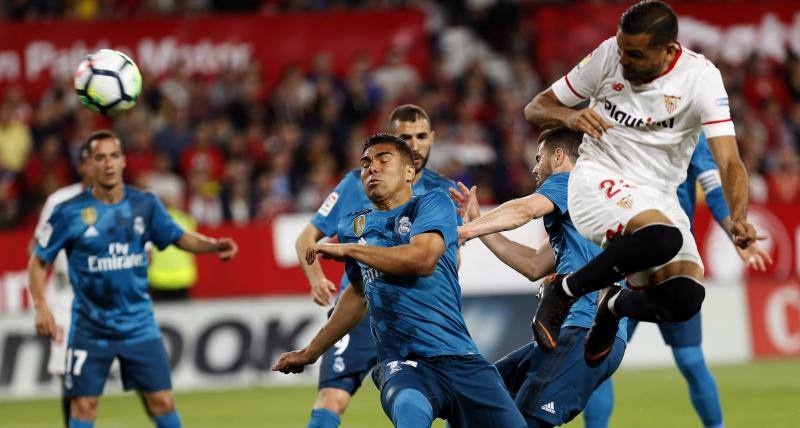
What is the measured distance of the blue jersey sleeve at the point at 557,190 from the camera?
6.77 meters

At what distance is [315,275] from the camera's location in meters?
7.98

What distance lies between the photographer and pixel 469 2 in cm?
2019

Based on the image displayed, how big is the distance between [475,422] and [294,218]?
850 cm

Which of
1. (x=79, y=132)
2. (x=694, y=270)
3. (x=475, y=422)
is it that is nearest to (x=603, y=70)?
(x=694, y=270)

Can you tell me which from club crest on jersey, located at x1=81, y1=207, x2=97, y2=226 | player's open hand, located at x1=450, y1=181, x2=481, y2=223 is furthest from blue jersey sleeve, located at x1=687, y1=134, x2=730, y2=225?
club crest on jersey, located at x1=81, y1=207, x2=97, y2=226

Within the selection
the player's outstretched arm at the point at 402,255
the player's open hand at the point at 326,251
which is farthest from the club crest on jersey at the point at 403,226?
the player's open hand at the point at 326,251

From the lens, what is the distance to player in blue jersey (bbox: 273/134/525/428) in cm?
609

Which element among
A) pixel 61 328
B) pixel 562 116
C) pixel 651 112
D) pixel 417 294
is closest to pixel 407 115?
pixel 562 116

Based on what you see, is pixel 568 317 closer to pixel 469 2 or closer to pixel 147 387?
pixel 147 387

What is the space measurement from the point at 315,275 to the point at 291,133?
9.16 meters

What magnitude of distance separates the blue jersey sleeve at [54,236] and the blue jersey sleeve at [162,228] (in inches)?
21.7

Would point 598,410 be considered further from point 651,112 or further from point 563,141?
point 651,112

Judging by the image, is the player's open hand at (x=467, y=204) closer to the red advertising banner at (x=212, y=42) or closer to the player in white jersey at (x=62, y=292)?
the player in white jersey at (x=62, y=292)

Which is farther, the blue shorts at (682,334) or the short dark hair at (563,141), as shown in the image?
the blue shorts at (682,334)
